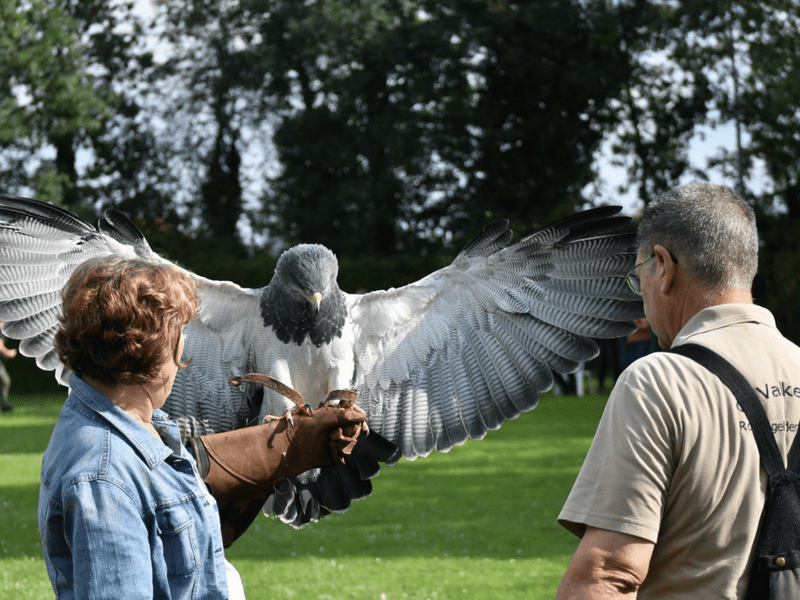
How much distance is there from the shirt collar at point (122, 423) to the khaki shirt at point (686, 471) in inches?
36.3

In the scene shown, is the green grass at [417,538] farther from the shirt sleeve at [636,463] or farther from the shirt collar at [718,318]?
the shirt collar at [718,318]

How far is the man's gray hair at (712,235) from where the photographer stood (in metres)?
2.04

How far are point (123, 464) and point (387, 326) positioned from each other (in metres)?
2.86

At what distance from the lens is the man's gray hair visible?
204 cm

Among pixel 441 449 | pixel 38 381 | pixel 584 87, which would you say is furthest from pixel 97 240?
pixel 584 87

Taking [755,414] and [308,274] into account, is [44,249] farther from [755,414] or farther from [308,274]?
[755,414]

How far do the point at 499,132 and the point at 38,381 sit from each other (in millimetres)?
16363

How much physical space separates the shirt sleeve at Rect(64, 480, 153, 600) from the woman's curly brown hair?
0.86 ft

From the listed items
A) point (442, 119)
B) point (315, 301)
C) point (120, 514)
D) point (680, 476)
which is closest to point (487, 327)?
point (315, 301)

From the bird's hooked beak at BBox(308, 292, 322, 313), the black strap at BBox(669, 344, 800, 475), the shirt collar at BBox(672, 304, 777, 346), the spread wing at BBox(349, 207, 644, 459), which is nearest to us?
the black strap at BBox(669, 344, 800, 475)

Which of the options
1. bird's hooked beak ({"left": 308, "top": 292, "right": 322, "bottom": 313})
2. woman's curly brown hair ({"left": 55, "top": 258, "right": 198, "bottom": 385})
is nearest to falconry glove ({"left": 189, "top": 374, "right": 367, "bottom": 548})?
woman's curly brown hair ({"left": 55, "top": 258, "right": 198, "bottom": 385})

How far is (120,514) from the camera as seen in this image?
169cm

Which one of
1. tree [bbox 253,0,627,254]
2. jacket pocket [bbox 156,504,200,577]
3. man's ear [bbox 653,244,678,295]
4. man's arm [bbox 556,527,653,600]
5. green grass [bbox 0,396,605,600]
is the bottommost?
A: green grass [bbox 0,396,605,600]

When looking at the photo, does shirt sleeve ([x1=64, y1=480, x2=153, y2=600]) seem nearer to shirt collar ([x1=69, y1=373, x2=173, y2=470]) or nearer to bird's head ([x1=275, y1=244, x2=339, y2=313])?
shirt collar ([x1=69, y1=373, x2=173, y2=470])
